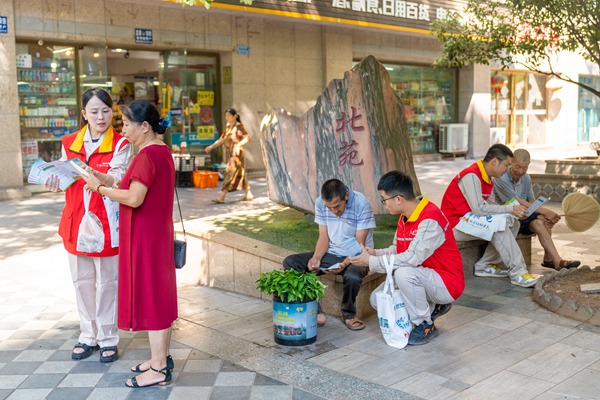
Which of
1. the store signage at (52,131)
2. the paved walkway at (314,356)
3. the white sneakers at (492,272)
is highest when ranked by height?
the store signage at (52,131)

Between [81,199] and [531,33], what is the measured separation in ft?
20.5

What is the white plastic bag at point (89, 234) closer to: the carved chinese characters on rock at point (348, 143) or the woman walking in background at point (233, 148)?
the carved chinese characters on rock at point (348, 143)

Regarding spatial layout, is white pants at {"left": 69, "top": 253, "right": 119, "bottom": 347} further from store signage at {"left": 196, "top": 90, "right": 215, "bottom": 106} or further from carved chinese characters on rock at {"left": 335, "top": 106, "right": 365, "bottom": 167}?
store signage at {"left": 196, "top": 90, "right": 215, "bottom": 106}

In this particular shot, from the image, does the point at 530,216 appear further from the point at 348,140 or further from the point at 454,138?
the point at 454,138

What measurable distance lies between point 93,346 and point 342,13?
12103 mm

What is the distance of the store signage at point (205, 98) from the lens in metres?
15.3

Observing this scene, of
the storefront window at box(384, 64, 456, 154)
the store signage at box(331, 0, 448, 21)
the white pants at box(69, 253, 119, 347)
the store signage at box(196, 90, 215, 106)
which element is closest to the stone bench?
the white pants at box(69, 253, 119, 347)

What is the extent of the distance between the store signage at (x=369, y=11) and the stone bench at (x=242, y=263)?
304 inches

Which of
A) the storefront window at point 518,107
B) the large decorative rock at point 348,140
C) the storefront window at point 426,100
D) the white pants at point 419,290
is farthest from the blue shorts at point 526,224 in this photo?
the storefront window at point 518,107

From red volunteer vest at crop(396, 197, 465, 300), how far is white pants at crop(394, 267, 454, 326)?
51mm

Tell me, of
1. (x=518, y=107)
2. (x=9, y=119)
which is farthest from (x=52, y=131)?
(x=518, y=107)

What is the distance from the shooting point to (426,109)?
20.4 m

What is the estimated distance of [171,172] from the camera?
420 cm

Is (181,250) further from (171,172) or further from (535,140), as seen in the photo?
(535,140)
